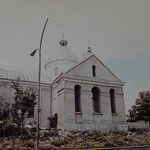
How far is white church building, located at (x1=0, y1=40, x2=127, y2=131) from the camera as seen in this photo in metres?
34.4

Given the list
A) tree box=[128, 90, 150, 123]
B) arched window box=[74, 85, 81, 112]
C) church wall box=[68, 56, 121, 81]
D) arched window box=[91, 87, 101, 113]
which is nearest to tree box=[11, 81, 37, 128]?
arched window box=[74, 85, 81, 112]

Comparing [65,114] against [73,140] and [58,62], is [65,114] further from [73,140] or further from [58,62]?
[58,62]

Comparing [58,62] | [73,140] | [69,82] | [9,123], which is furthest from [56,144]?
[58,62]

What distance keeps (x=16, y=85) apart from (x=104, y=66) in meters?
13.6

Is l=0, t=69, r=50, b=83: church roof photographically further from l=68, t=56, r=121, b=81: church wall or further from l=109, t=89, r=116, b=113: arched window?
l=109, t=89, r=116, b=113: arched window

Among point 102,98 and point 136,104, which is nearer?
point 102,98

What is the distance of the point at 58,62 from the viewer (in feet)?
149

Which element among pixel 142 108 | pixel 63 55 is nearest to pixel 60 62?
pixel 63 55

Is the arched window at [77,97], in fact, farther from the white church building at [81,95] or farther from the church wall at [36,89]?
the church wall at [36,89]

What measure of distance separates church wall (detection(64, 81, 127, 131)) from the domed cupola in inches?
378

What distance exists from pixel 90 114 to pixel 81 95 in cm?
295

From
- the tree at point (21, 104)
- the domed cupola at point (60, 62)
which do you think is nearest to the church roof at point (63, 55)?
the domed cupola at point (60, 62)

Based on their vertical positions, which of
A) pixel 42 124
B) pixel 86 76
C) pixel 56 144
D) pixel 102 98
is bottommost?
pixel 56 144

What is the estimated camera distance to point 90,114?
35500 millimetres
